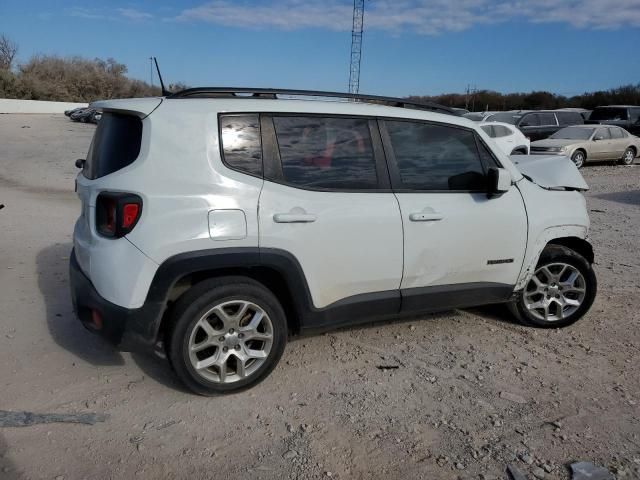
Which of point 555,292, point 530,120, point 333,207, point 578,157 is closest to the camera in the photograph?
point 333,207

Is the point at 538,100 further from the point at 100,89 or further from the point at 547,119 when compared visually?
the point at 100,89

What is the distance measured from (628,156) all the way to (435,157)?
62.8 feet

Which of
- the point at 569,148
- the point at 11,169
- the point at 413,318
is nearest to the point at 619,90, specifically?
the point at 569,148

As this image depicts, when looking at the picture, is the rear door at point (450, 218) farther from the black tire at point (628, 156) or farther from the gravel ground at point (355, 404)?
the black tire at point (628, 156)

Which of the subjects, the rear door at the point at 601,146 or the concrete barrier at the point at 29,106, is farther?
the concrete barrier at the point at 29,106

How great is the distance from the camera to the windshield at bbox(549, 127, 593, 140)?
1853 cm

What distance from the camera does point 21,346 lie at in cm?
404

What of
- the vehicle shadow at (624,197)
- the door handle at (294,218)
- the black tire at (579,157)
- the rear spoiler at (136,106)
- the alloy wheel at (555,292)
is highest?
the rear spoiler at (136,106)

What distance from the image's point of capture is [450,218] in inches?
152

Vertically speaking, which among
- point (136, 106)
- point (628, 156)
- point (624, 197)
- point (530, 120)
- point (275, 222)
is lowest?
point (624, 197)

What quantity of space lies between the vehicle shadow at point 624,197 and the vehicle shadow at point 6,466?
11.9 m

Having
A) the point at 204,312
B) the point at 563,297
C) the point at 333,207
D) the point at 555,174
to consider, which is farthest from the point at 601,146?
the point at 204,312

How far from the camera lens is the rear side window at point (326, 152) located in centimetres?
345

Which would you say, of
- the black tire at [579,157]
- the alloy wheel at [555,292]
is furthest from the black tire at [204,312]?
the black tire at [579,157]
